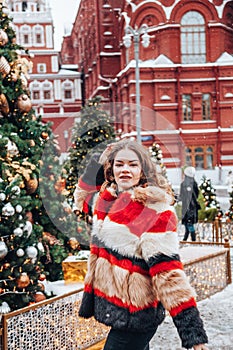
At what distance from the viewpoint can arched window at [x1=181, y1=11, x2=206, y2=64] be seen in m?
29.9

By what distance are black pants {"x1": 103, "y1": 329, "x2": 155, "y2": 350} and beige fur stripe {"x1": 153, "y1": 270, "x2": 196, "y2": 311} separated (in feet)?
0.76

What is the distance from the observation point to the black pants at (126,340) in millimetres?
2531

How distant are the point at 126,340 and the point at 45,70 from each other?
4305 centimetres

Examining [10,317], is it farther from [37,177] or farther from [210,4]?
[210,4]

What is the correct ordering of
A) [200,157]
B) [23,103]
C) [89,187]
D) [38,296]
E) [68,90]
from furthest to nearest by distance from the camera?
[68,90]
[200,157]
[23,103]
[38,296]
[89,187]

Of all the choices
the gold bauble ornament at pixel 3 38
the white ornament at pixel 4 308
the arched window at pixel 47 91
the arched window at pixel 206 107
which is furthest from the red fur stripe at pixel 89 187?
the arched window at pixel 47 91

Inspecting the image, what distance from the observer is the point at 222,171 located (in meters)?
28.5

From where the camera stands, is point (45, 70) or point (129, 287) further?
point (45, 70)

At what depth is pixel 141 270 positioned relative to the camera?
254 cm

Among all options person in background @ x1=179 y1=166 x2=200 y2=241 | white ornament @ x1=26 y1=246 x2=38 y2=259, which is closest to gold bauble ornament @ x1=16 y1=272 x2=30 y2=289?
white ornament @ x1=26 y1=246 x2=38 y2=259

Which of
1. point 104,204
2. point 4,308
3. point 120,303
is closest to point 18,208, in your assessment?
point 4,308

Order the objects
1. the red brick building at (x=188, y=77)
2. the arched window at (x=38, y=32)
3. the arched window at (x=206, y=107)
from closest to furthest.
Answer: the red brick building at (x=188, y=77) < the arched window at (x=206, y=107) < the arched window at (x=38, y=32)

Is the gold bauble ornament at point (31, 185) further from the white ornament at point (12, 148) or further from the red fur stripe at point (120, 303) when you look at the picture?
the red fur stripe at point (120, 303)

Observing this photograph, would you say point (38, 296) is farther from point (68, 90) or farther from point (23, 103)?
point (68, 90)
